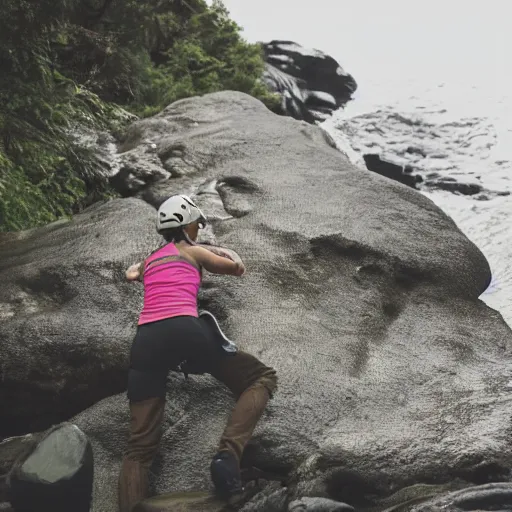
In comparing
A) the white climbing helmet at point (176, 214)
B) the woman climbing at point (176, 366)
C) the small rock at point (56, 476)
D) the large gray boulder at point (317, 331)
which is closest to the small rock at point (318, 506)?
the large gray boulder at point (317, 331)

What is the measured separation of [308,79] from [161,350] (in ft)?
58.4

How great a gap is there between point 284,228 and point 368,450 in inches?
118

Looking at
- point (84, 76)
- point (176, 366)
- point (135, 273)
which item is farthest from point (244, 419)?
point (84, 76)

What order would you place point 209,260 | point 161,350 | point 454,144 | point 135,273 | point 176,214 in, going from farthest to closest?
point 454,144, point 135,273, point 176,214, point 209,260, point 161,350

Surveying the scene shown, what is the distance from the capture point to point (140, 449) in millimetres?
4559

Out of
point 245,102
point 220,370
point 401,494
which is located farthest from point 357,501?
point 245,102

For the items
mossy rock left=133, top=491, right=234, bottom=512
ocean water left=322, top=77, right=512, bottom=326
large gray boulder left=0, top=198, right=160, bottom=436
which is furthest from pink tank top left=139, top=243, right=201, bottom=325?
ocean water left=322, top=77, right=512, bottom=326

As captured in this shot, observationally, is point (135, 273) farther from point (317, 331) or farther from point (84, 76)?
point (84, 76)

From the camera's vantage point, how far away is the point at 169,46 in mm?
15461

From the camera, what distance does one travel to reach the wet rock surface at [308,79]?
18.6 metres

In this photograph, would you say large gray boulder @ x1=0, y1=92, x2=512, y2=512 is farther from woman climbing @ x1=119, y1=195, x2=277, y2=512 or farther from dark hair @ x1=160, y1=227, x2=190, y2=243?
dark hair @ x1=160, y1=227, x2=190, y2=243

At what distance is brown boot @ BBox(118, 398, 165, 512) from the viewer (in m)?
4.41

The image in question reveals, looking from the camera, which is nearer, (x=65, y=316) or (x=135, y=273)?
(x=135, y=273)

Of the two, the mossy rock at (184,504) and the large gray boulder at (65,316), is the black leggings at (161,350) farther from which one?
the large gray boulder at (65,316)
